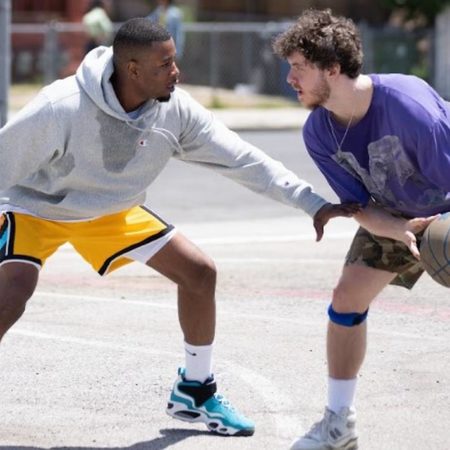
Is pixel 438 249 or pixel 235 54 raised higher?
pixel 438 249

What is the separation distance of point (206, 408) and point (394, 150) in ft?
4.93

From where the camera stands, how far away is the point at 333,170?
5.59 meters

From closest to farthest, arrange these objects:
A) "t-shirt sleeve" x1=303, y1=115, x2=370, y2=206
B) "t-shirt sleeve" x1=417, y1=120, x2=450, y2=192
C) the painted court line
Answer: "t-shirt sleeve" x1=417, y1=120, x2=450, y2=192
"t-shirt sleeve" x1=303, y1=115, x2=370, y2=206
the painted court line

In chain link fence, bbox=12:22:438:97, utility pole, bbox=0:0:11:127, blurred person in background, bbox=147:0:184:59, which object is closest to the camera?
utility pole, bbox=0:0:11:127

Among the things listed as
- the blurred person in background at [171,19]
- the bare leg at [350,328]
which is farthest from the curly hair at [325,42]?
the blurred person in background at [171,19]

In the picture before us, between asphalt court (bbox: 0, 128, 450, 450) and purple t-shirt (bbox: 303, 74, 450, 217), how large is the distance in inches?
42.0

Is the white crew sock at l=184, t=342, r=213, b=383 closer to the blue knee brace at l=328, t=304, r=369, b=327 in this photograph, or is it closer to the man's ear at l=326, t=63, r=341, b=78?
the blue knee brace at l=328, t=304, r=369, b=327

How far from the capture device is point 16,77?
28.2m

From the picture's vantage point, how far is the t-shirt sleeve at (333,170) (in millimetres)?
5523

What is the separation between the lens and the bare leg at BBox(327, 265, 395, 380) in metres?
5.54

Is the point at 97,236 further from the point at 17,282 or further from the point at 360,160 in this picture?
the point at 360,160

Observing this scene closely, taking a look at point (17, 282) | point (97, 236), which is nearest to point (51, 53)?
point (97, 236)

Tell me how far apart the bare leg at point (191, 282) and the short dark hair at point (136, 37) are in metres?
0.86

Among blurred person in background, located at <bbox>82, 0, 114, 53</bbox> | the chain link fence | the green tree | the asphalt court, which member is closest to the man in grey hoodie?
the asphalt court
